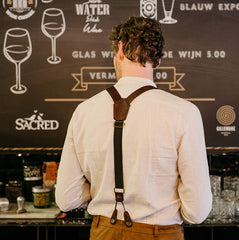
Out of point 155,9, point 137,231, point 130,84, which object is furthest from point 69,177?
point 155,9

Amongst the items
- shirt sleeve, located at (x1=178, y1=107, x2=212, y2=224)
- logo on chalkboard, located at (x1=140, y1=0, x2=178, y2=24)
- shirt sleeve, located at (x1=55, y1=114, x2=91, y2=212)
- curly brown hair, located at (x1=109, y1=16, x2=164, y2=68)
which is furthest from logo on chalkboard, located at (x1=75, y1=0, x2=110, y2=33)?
shirt sleeve, located at (x1=178, y1=107, x2=212, y2=224)

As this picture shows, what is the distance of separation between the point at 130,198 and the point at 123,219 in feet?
0.33

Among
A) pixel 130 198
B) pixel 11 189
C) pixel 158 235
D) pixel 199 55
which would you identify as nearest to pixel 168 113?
pixel 130 198

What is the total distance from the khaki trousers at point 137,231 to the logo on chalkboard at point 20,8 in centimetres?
156

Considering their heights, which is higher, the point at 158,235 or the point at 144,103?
the point at 144,103

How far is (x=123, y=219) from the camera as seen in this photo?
1421mm

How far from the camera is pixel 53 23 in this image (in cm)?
234

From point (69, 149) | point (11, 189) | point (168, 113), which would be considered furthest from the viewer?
point (11, 189)

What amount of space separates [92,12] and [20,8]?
50 centimetres

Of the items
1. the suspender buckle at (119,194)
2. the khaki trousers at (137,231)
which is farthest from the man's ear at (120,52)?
the khaki trousers at (137,231)

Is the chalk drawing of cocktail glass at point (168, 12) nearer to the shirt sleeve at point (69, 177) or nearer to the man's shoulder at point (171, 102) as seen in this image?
the man's shoulder at point (171, 102)

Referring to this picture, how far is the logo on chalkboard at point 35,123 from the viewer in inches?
93.0

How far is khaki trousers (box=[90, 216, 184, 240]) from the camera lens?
1.40 meters

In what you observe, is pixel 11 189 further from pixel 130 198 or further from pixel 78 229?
pixel 130 198
